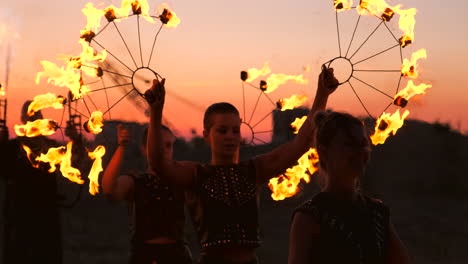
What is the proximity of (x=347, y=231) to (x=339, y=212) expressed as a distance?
89mm

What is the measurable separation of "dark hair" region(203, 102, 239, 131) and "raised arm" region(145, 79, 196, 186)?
362mm

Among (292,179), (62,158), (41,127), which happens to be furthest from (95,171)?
(292,179)

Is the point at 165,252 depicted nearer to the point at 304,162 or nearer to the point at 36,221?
the point at 304,162

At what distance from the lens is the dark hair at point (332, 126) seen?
11.2ft

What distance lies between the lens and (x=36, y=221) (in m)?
9.45

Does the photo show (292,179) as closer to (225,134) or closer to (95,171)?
(225,134)

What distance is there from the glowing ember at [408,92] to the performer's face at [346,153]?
3213 mm

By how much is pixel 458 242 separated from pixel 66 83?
2093 cm

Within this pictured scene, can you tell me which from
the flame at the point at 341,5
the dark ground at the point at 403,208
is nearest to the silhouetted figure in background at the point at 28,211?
the flame at the point at 341,5

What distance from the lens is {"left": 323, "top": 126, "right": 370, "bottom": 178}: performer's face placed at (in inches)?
134

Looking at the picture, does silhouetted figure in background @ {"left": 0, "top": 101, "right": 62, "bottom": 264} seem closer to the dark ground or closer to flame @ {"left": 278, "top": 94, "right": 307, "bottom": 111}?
flame @ {"left": 278, "top": 94, "right": 307, "bottom": 111}

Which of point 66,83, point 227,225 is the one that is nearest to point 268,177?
point 227,225

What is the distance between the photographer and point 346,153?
3.40 metres

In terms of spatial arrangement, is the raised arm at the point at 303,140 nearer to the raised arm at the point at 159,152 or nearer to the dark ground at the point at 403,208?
the raised arm at the point at 159,152
